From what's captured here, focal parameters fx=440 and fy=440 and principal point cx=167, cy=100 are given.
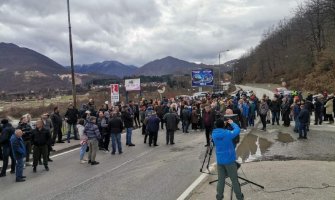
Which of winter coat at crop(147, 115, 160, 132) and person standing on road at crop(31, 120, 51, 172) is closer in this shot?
person standing on road at crop(31, 120, 51, 172)

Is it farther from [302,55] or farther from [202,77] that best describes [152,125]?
[302,55]

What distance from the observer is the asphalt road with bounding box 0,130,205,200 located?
10.6m

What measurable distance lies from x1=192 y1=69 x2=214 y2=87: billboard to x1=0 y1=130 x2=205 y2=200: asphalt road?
4144 centimetres

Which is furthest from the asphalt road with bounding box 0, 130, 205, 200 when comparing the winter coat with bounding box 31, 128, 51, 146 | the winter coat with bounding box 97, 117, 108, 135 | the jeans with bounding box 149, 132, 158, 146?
the jeans with bounding box 149, 132, 158, 146

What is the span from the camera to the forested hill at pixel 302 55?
61.2 meters

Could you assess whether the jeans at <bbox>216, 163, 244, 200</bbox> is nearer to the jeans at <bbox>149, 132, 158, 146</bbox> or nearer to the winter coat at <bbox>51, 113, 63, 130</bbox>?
the jeans at <bbox>149, 132, 158, 146</bbox>

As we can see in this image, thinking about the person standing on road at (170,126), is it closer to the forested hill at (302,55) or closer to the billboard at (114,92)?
the billboard at (114,92)

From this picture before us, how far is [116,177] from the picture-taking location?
12531 mm

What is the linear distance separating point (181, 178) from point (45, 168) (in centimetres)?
507

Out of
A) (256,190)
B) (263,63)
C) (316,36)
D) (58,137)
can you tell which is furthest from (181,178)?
(263,63)

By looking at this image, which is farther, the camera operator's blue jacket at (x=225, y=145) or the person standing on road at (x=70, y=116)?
the person standing on road at (x=70, y=116)

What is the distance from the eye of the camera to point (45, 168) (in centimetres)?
1445

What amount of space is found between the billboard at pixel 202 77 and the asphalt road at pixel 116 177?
41436mm

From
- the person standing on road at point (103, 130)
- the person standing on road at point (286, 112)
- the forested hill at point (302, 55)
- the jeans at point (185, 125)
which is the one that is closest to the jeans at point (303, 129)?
the person standing on road at point (286, 112)
